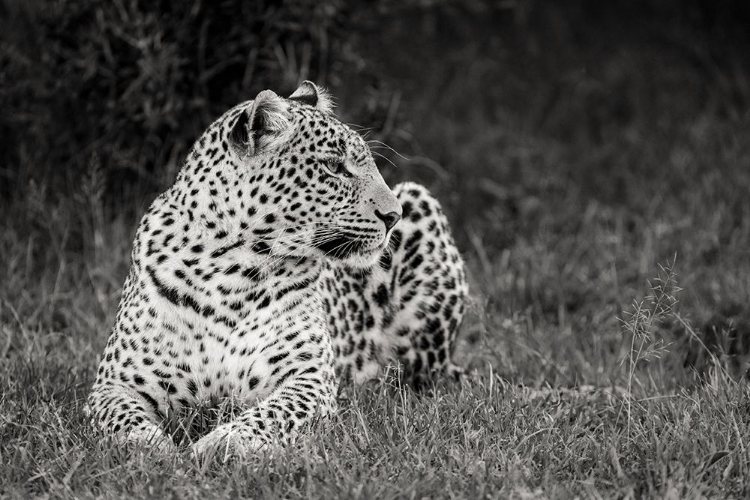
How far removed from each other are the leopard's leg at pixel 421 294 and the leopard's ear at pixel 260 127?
142 centimetres

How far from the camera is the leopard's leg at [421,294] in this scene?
5570 millimetres

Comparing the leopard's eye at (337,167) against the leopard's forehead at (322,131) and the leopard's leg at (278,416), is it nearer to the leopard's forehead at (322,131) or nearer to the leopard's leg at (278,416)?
the leopard's forehead at (322,131)

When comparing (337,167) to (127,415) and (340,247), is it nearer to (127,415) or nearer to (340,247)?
(340,247)

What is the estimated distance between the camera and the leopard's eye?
4473mm

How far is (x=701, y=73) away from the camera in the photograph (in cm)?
1126

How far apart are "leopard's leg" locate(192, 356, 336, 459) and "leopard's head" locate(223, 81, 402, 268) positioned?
0.54m

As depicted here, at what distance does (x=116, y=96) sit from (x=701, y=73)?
675cm

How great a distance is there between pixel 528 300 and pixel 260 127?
10.3 ft

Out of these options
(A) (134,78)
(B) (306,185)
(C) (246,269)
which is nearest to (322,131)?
(B) (306,185)

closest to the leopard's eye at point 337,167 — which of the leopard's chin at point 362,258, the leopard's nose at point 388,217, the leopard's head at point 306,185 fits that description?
the leopard's head at point 306,185

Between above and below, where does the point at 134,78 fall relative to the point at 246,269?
above

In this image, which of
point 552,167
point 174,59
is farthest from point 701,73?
point 174,59

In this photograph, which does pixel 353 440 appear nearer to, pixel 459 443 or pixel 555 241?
pixel 459 443

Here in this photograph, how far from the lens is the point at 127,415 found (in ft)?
13.6
